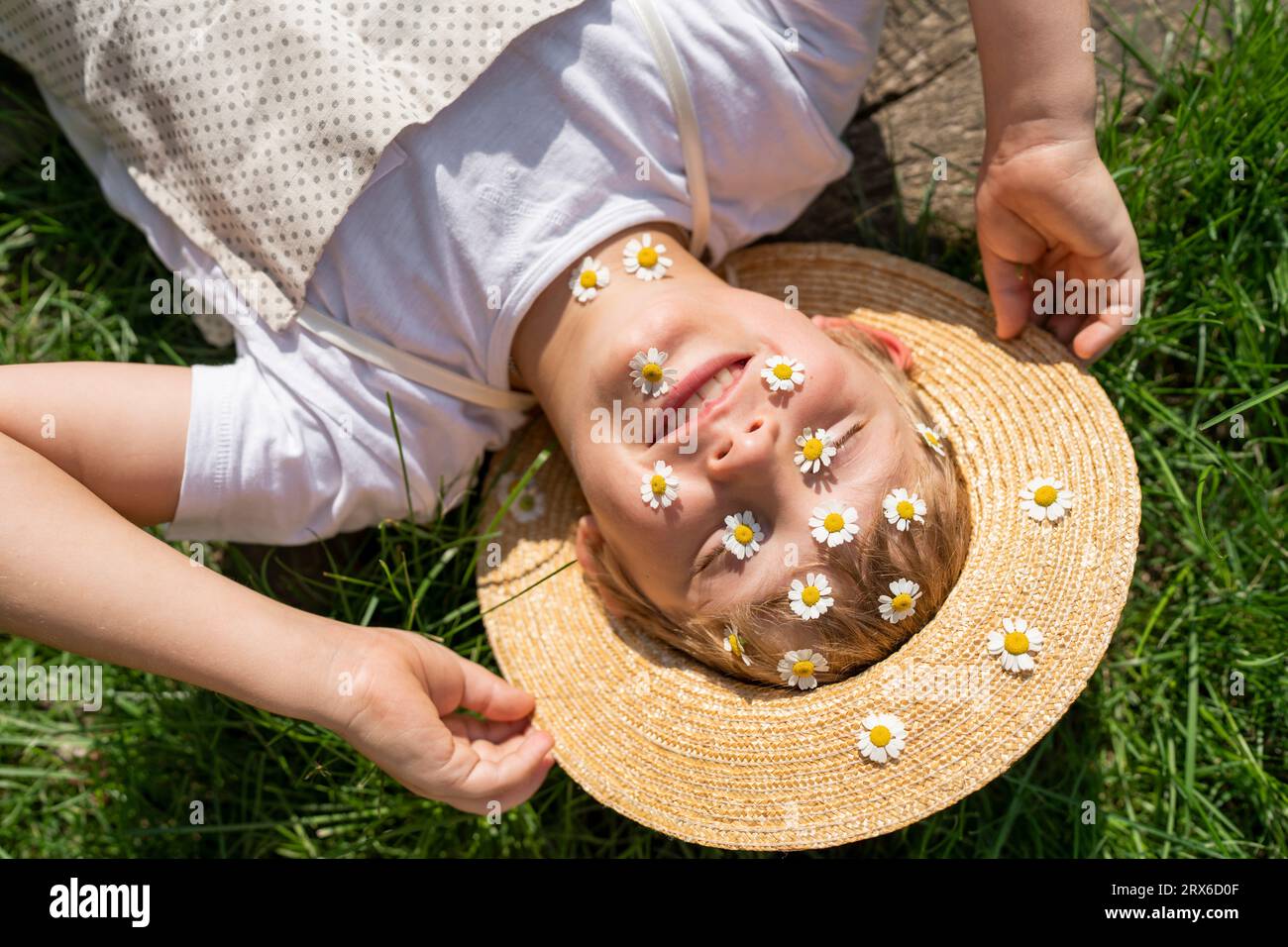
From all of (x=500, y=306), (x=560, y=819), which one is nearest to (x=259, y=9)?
(x=500, y=306)

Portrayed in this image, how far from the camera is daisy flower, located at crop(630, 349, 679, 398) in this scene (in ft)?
4.70

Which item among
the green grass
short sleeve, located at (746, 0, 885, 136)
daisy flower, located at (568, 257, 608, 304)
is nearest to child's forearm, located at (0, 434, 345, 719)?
the green grass

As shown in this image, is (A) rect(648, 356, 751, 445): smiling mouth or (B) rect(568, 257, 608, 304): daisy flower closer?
(A) rect(648, 356, 751, 445): smiling mouth

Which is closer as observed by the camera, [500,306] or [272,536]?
[500,306]

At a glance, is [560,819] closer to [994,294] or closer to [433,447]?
[433,447]

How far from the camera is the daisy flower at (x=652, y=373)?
143 cm

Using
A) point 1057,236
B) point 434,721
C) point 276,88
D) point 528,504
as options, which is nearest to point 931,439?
point 1057,236

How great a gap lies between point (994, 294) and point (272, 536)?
1242 mm

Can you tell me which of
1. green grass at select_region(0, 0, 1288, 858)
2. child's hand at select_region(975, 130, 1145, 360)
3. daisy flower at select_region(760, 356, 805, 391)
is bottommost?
green grass at select_region(0, 0, 1288, 858)

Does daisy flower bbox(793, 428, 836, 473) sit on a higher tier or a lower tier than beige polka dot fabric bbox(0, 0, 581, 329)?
lower

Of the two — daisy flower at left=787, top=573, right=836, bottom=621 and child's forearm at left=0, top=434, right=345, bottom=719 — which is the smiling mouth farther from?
child's forearm at left=0, top=434, right=345, bottom=719

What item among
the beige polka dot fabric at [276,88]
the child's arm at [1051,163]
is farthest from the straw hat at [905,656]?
the beige polka dot fabric at [276,88]

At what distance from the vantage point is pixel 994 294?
1627 mm

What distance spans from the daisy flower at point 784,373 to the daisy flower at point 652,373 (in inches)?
5.1
